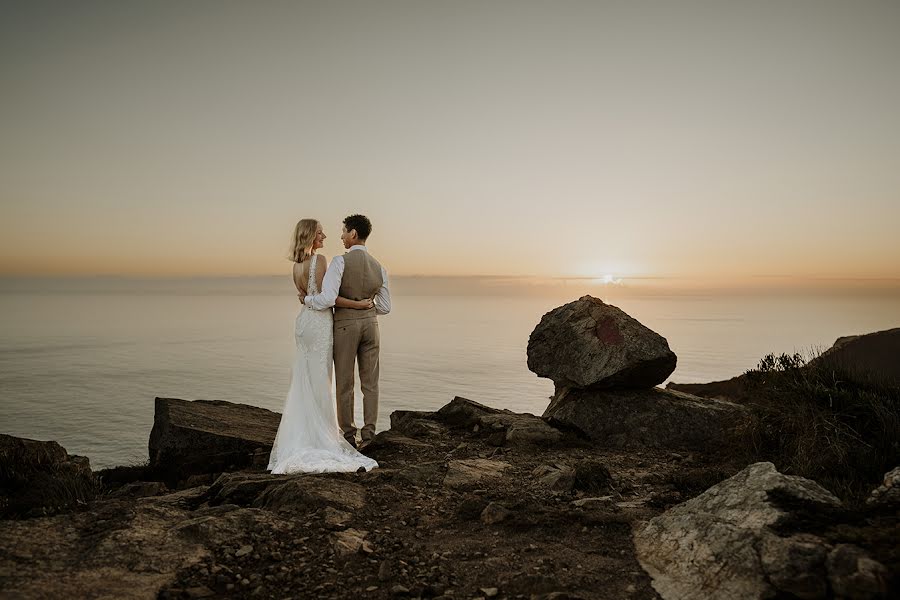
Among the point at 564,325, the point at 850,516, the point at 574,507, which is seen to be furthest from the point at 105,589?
the point at 564,325

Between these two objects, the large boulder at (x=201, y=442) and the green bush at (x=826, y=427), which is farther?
the large boulder at (x=201, y=442)

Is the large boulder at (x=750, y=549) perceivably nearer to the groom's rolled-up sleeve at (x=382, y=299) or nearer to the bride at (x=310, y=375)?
the bride at (x=310, y=375)

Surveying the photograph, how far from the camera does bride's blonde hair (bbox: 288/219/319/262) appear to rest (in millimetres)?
8625

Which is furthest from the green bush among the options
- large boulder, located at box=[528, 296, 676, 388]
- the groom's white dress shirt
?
the groom's white dress shirt

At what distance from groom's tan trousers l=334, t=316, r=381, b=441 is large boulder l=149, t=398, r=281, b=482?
1.37 m

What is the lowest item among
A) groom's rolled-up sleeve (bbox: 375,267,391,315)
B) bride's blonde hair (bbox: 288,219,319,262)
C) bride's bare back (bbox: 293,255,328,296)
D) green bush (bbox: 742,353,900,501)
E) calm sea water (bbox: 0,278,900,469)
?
calm sea water (bbox: 0,278,900,469)

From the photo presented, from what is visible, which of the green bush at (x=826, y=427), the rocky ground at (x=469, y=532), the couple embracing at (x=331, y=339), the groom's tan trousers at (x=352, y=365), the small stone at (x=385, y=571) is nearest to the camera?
the rocky ground at (x=469, y=532)

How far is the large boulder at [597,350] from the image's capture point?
30.1 ft

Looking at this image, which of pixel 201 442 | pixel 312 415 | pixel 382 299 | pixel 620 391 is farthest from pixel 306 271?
pixel 620 391

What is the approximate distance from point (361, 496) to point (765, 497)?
3.73m

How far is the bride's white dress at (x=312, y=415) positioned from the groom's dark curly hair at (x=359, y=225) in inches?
27.2

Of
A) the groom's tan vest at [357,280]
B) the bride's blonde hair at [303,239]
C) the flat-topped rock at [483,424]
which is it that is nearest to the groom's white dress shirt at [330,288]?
the groom's tan vest at [357,280]

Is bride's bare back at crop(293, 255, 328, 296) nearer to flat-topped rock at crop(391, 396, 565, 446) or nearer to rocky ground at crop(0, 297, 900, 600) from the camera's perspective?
rocky ground at crop(0, 297, 900, 600)

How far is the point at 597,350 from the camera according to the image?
941 cm
